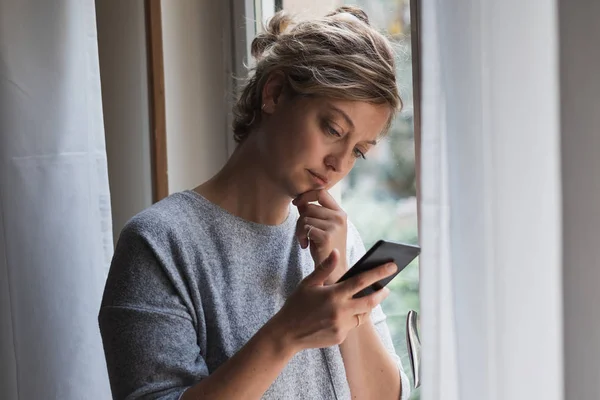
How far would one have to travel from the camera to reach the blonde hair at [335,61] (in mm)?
979

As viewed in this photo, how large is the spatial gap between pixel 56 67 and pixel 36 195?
0.73 ft

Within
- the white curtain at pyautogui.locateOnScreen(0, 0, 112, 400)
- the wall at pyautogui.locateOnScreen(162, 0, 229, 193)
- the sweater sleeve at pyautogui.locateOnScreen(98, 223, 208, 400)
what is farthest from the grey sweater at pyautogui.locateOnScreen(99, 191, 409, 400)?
the wall at pyautogui.locateOnScreen(162, 0, 229, 193)

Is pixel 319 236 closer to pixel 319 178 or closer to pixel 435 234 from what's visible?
pixel 319 178

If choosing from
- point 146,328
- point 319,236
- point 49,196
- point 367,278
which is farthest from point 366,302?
point 49,196

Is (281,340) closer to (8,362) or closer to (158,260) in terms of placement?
(158,260)

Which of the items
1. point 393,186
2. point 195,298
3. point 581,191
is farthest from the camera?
point 393,186

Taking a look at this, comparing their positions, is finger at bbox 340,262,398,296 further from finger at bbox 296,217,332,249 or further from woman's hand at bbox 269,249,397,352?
finger at bbox 296,217,332,249

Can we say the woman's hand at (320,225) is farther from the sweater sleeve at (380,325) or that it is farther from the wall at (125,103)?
the wall at (125,103)

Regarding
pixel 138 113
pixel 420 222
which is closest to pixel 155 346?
pixel 420 222

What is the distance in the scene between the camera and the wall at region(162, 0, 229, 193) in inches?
62.0

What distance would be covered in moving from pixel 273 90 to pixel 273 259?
0.79ft

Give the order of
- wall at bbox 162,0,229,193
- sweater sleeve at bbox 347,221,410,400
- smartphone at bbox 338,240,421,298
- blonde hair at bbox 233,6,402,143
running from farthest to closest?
wall at bbox 162,0,229,193 → sweater sleeve at bbox 347,221,410,400 → blonde hair at bbox 233,6,402,143 → smartphone at bbox 338,240,421,298

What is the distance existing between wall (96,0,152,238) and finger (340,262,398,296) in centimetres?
84

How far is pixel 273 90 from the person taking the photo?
1051 millimetres
